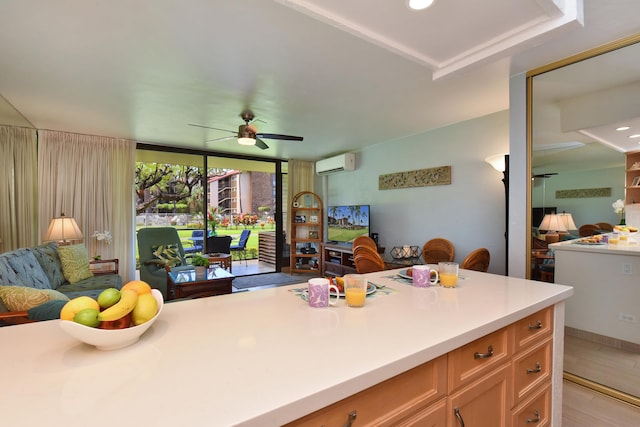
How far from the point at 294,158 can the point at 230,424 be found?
230 inches

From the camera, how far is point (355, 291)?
116cm

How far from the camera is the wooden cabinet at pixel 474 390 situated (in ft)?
2.48

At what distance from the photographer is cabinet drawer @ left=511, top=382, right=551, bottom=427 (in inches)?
47.1

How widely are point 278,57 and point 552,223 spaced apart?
2.47 meters

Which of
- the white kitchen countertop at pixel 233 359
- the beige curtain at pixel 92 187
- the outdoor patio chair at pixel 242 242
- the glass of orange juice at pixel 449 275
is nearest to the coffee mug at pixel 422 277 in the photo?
the glass of orange juice at pixel 449 275

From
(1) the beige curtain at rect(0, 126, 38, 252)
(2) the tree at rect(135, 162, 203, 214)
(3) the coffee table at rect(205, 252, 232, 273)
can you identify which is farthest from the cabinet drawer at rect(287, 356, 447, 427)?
(2) the tree at rect(135, 162, 203, 214)

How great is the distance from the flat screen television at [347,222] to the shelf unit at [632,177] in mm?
3113

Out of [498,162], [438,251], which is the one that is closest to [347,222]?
[438,251]

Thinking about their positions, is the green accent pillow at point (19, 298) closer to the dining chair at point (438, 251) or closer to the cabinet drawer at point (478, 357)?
the cabinet drawer at point (478, 357)

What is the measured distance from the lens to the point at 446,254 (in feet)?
12.0

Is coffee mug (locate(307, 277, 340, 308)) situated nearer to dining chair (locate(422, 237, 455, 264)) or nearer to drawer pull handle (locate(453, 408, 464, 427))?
drawer pull handle (locate(453, 408, 464, 427))

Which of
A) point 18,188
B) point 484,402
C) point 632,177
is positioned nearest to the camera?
point 484,402

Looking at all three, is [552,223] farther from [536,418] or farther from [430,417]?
[430,417]

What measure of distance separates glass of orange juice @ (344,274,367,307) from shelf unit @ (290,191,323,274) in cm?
472
